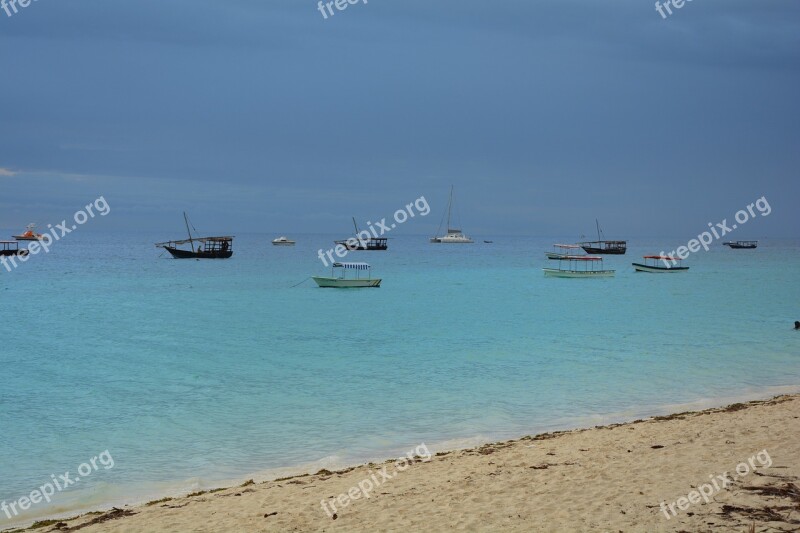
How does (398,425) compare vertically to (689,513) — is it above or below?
below

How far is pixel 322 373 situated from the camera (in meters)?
22.5

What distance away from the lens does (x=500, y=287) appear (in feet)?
210

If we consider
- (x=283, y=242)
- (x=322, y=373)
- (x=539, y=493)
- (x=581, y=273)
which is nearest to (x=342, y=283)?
(x=581, y=273)

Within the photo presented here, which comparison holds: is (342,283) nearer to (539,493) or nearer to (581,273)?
(581,273)

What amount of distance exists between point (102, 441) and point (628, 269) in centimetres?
8318

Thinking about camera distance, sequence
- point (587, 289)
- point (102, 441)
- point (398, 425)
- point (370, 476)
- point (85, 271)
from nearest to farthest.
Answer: point (370, 476)
point (102, 441)
point (398, 425)
point (587, 289)
point (85, 271)

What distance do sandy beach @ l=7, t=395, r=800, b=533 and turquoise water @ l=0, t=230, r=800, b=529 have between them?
2071 mm

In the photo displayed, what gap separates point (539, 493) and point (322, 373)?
14.2m

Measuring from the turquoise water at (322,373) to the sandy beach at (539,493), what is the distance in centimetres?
207

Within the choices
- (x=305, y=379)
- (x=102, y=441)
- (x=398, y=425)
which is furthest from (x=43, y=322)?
(x=398, y=425)

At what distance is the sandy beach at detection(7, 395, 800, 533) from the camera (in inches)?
313

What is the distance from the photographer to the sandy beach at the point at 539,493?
794 cm

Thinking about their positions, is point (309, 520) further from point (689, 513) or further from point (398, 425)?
point (398, 425)

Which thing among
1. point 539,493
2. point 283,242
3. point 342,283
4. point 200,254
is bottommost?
point 539,493
